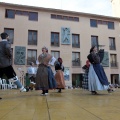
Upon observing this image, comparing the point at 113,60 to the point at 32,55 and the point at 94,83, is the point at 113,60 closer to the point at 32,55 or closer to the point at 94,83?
the point at 32,55

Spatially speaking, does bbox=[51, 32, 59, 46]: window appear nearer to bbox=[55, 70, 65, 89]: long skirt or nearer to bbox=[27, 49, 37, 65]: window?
bbox=[27, 49, 37, 65]: window

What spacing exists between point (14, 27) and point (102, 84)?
19.4 metres

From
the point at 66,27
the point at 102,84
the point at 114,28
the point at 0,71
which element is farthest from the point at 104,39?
the point at 0,71

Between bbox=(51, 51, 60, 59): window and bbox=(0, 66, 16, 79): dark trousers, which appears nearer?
bbox=(0, 66, 16, 79): dark trousers

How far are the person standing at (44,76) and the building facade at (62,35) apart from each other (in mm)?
17153

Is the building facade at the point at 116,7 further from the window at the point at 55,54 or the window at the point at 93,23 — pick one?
the window at the point at 55,54

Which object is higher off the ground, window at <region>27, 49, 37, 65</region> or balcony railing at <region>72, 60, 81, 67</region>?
window at <region>27, 49, 37, 65</region>

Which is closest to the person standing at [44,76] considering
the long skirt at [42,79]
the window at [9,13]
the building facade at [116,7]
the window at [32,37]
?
the long skirt at [42,79]

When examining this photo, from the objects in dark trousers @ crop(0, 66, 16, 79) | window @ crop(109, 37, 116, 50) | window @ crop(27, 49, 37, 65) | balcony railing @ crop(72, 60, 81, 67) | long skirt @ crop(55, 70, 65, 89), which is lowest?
long skirt @ crop(55, 70, 65, 89)

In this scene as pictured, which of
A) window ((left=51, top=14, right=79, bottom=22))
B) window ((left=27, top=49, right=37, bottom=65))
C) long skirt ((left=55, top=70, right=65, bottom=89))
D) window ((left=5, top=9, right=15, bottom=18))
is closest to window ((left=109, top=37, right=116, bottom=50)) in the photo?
window ((left=51, top=14, right=79, bottom=22))

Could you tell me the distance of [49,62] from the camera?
583cm

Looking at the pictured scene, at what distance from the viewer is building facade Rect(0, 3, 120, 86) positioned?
23.4 meters

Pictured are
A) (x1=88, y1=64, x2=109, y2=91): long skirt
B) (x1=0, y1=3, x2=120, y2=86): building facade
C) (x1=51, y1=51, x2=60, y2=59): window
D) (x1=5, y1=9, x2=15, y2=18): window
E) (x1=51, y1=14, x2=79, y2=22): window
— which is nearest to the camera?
(x1=88, y1=64, x2=109, y2=91): long skirt

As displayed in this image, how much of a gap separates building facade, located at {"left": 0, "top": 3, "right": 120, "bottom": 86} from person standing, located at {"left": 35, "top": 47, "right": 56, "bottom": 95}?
1715 centimetres
